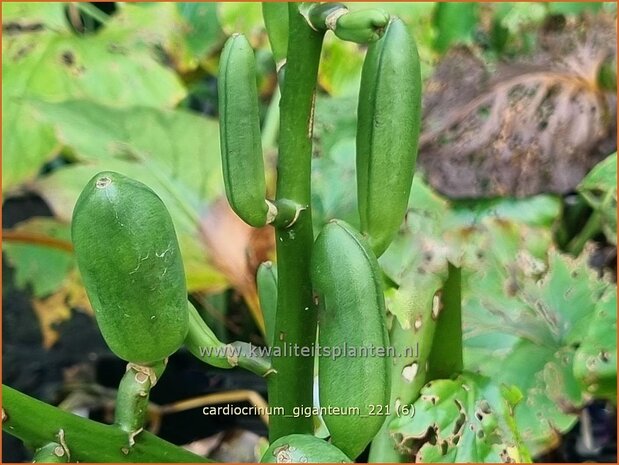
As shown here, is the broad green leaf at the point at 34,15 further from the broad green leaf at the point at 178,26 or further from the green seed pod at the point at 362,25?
the green seed pod at the point at 362,25

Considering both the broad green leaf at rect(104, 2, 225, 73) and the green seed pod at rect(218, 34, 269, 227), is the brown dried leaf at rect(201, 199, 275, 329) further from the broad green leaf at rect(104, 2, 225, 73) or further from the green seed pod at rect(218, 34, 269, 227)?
the green seed pod at rect(218, 34, 269, 227)

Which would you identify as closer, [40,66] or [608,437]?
[608,437]

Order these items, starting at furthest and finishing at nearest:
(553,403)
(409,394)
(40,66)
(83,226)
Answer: (40,66)
(553,403)
(409,394)
(83,226)

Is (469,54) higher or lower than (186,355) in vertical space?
higher

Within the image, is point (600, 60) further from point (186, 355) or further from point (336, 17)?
point (336, 17)

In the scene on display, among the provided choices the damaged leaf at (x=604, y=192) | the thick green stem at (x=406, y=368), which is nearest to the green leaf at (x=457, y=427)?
the thick green stem at (x=406, y=368)

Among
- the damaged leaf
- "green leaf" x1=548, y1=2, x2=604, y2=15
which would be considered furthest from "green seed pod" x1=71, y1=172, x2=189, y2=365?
"green leaf" x1=548, y1=2, x2=604, y2=15

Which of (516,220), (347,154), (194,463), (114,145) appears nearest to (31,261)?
(114,145)
